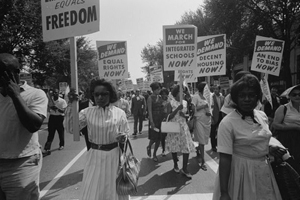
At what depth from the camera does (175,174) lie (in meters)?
5.58

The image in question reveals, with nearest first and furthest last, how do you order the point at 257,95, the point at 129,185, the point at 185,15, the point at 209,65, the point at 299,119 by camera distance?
the point at 257,95 → the point at 129,185 → the point at 299,119 → the point at 209,65 → the point at 185,15

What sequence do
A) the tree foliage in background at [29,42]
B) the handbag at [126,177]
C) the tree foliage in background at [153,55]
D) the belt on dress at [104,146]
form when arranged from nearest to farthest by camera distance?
the handbag at [126,177] < the belt on dress at [104,146] < the tree foliage in background at [29,42] < the tree foliage in background at [153,55]

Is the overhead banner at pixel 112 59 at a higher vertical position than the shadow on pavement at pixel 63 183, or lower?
higher

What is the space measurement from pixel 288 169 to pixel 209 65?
653 centimetres

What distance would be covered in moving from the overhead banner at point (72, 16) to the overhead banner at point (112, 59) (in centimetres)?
404

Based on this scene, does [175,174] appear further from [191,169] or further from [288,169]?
[288,169]

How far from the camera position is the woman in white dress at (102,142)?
110 inches

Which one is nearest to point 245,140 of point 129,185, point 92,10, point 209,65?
point 129,185

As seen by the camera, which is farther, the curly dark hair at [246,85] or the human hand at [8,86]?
the curly dark hair at [246,85]

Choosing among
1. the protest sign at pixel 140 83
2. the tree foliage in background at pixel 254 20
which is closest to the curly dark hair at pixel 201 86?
the protest sign at pixel 140 83

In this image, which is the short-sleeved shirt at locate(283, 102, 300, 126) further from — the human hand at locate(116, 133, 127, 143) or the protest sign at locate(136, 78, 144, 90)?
the protest sign at locate(136, 78, 144, 90)

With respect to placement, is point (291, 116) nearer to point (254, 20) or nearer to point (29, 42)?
point (254, 20)

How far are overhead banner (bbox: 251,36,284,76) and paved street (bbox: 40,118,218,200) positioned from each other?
2.99 meters

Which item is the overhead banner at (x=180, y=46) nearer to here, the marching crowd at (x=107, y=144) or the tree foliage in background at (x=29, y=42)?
the marching crowd at (x=107, y=144)
